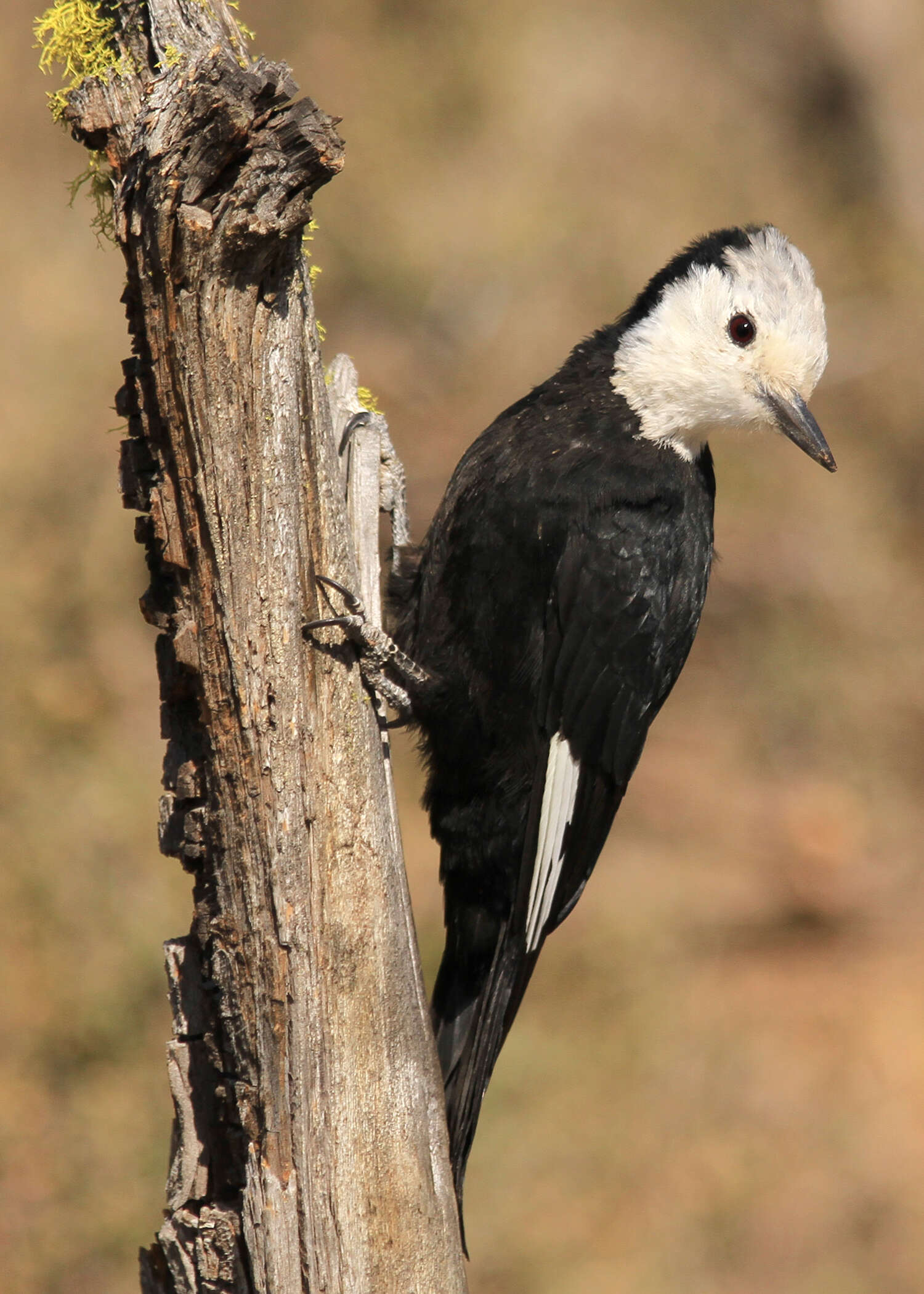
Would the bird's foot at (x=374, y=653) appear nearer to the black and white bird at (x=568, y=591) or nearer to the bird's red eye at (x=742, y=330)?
the black and white bird at (x=568, y=591)

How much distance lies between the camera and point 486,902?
2.96m

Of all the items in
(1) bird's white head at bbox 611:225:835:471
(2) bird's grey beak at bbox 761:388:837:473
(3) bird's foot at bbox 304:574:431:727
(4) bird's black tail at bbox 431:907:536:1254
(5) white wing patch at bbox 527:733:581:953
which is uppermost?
(1) bird's white head at bbox 611:225:835:471

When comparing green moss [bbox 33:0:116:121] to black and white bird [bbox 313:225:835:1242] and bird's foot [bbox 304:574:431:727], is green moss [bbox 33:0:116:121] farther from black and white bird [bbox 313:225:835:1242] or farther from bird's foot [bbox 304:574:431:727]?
black and white bird [bbox 313:225:835:1242]

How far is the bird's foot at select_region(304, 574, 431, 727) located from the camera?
89.5 inches

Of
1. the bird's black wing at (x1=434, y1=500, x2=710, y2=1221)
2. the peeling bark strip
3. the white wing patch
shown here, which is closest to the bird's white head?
the bird's black wing at (x1=434, y1=500, x2=710, y2=1221)

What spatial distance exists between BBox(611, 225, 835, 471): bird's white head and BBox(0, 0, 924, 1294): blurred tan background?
2671 millimetres

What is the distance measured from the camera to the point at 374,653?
2.40 metres

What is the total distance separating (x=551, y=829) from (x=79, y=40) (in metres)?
1.85

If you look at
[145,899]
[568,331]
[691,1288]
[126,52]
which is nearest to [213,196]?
[126,52]

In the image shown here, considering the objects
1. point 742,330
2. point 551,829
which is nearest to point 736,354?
point 742,330

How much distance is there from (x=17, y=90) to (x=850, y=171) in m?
5.02

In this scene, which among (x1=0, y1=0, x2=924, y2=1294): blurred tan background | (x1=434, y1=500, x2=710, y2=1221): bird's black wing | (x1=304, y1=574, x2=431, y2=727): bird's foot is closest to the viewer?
(x1=304, y1=574, x2=431, y2=727): bird's foot

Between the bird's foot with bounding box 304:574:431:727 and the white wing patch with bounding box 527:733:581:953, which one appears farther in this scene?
the white wing patch with bounding box 527:733:581:953

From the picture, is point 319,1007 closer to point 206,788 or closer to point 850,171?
point 206,788
